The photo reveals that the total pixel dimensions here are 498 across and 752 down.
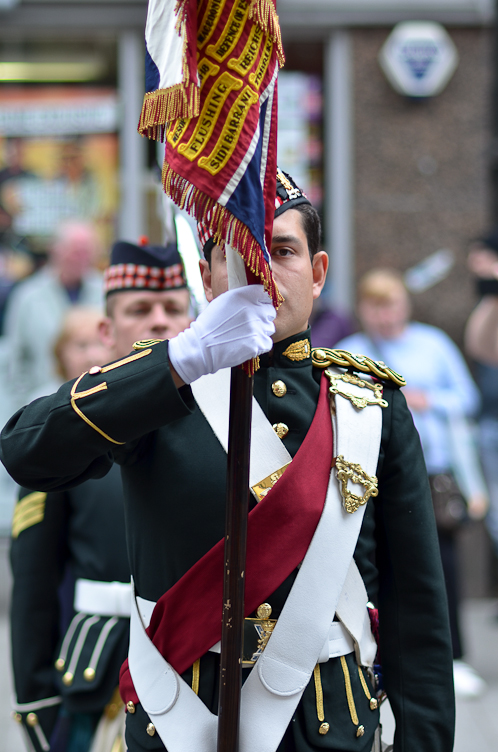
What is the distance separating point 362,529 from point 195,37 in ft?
3.43

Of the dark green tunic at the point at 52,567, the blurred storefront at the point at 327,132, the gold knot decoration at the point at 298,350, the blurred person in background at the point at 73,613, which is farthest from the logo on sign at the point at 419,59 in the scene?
the gold knot decoration at the point at 298,350

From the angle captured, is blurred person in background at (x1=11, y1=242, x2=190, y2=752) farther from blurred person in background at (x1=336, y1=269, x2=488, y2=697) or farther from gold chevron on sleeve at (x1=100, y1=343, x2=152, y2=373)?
blurred person in background at (x1=336, y1=269, x2=488, y2=697)

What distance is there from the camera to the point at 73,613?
3.03 meters

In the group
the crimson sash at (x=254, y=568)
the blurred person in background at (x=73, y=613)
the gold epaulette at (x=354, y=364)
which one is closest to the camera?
the crimson sash at (x=254, y=568)

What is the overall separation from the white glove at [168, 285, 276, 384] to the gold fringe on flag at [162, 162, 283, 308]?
0.15 ft

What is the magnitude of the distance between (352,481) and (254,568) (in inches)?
10.7

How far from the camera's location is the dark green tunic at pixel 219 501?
72.1 inches

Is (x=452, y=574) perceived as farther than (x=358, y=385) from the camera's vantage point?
Yes

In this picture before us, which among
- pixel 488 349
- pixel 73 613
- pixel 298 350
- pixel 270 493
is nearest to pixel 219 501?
pixel 270 493

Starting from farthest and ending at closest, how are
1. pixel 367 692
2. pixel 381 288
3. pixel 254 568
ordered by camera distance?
pixel 381 288 < pixel 367 692 < pixel 254 568

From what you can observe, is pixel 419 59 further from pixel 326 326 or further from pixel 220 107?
pixel 220 107

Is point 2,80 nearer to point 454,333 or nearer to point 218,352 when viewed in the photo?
point 454,333

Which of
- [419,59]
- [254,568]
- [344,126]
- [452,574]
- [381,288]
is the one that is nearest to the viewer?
[254,568]

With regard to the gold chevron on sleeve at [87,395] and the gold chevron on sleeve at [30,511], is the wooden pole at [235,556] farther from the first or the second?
the gold chevron on sleeve at [30,511]
